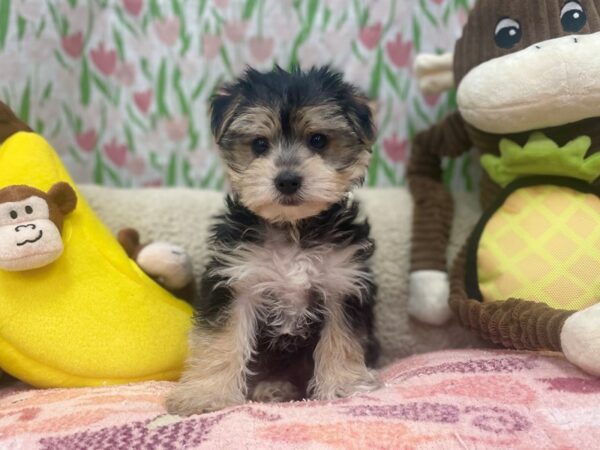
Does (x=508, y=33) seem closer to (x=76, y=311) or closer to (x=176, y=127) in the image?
(x=176, y=127)

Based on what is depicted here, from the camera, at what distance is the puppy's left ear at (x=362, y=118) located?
87.2 inches

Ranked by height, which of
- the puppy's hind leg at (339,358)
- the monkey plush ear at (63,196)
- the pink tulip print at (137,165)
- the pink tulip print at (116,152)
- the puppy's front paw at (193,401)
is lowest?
the puppy's front paw at (193,401)

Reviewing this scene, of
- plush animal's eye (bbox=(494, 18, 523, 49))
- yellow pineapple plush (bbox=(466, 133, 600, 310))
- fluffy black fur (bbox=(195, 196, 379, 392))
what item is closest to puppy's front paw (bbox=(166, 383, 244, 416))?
fluffy black fur (bbox=(195, 196, 379, 392))

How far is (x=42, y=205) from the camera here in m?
2.27

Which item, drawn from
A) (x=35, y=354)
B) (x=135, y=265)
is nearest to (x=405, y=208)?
(x=135, y=265)

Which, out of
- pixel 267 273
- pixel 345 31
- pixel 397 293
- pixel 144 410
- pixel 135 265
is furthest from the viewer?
pixel 345 31

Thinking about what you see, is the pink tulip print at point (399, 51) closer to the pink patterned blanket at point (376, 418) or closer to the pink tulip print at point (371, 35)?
the pink tulip print at point (371, 35)

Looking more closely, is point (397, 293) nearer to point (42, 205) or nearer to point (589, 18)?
point (589, 18)

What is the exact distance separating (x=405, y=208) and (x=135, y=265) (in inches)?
50.9

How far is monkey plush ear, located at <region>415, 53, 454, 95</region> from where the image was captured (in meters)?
2.85

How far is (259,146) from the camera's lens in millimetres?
2213

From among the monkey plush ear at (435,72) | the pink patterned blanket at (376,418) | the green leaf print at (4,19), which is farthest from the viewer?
the green leaf print at (4,19)

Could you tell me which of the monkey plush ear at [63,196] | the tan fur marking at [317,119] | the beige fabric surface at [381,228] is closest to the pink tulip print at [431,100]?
the beige fabric surface at [381,228]

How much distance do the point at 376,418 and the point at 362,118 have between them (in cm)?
105
